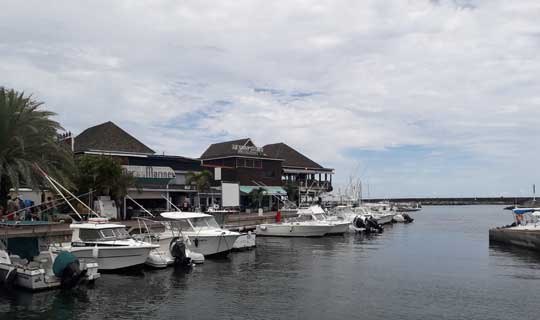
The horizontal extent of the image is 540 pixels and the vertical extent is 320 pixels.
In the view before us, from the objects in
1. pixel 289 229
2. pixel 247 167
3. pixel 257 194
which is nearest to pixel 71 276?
pixel 289 229

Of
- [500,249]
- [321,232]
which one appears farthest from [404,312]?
[321,232]

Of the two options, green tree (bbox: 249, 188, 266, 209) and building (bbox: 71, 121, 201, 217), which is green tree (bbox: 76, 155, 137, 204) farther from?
green tree (bbox: 249, 188, 266, 209)

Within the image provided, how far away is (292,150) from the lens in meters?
98.1

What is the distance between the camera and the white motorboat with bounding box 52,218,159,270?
2984cm

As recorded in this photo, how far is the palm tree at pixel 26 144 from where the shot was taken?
32031 millimetres

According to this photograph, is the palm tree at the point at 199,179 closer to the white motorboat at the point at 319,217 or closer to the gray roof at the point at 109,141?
the gray roof at the point at 109,141

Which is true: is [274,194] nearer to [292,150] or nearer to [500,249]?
[292,150]

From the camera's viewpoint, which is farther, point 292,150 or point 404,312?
point 292,150

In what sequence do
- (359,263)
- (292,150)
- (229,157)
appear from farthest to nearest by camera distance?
(292,150) < (229,157) < (359,263)

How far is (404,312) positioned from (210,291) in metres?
9.63

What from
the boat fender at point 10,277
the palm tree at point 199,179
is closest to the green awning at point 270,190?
the palm tree at point 199,179

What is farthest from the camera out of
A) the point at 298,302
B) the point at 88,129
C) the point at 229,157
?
the point at 229,157

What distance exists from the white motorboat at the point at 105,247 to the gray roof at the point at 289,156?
6131 centimetres

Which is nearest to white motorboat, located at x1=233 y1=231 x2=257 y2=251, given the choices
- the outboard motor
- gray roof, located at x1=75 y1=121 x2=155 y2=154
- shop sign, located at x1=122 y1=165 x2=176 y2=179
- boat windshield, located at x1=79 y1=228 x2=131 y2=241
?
boat windshield, located at x1=79 y1=228 x2=131 y2=241
